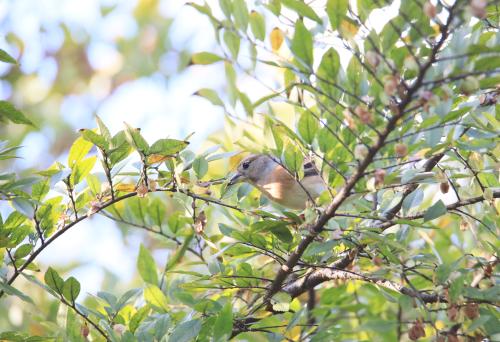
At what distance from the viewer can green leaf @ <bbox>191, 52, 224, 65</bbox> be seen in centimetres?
212

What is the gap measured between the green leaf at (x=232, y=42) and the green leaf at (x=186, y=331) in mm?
873

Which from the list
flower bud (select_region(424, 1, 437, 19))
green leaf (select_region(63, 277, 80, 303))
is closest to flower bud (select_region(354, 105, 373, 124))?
flower bud (select_region(424, 1, 437, 19))

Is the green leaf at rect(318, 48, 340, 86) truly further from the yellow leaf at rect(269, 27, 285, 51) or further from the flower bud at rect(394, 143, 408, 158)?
the yellow leaf at rect(269, 27, 285, 51)

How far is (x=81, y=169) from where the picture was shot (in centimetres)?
247

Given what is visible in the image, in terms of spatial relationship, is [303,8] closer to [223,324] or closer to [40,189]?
[223,324]

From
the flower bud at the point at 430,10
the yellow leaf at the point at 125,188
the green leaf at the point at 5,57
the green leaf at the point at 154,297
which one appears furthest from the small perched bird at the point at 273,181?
Result: the flower bud at the point at 430,10

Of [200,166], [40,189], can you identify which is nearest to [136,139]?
[200,166]

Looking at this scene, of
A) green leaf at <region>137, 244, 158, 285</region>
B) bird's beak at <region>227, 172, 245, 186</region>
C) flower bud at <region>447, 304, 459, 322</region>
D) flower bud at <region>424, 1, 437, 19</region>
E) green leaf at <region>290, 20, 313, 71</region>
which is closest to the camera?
flower bud at <region>424, 1, 437, 19</region>

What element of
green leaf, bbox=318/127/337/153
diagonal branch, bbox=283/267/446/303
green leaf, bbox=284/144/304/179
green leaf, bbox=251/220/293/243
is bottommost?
diagonal branch, bbox=283/267/446/303

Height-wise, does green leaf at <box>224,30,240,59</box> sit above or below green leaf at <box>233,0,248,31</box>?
below

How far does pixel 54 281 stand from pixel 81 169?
Result: 15.7 inches

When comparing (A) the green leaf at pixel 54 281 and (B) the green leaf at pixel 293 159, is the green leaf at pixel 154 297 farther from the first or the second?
(B) the green leaf at pixel 293 159

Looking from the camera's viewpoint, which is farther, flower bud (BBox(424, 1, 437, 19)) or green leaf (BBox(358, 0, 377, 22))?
green leaf (BBox(358, 0, 377, 22))

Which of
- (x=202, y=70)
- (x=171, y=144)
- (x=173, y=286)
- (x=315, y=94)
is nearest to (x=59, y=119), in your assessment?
(x=202, y=70)
